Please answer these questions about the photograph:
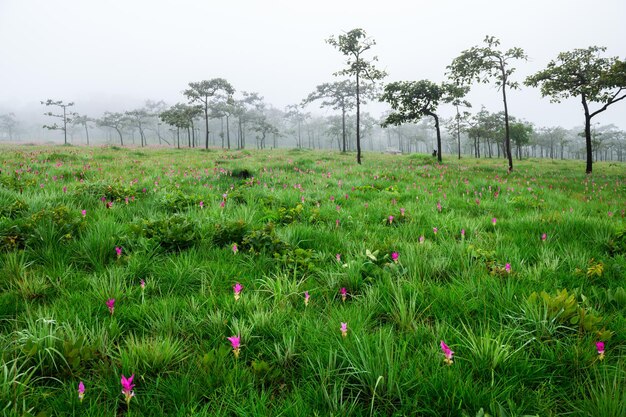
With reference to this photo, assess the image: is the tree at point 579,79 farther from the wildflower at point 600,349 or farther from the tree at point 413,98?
the wildflower at point 600,349

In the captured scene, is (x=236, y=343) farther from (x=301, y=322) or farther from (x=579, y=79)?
(x=579, y=79)

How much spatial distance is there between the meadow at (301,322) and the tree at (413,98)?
25.9 metres

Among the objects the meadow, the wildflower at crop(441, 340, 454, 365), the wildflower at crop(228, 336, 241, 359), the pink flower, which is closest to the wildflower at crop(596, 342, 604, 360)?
the meadow

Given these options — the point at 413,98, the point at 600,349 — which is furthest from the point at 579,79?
the point at 600,349

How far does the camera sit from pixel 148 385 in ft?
5.20

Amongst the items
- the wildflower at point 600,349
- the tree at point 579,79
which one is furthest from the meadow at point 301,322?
the tree at point 579,79

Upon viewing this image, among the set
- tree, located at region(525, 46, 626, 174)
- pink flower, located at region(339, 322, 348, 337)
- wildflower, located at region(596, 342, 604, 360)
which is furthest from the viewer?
tree, located at region(525, 46, 626, 174)

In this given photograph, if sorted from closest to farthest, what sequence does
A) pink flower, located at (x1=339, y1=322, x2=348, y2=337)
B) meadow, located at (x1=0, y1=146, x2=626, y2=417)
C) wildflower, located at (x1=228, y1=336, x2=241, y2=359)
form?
meadow, located at (x1=0, y1=146, x2=626, y2=417) → wildflower, located at (x1=228, y1=336, x2=241, y2=359) → pink flower, located at (x1=339, y1=322, x2=348, y2=337)

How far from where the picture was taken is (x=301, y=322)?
83.4 inches

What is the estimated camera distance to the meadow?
4.94 feet

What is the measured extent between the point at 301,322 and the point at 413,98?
97.8 feet

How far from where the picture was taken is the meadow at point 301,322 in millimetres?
1505

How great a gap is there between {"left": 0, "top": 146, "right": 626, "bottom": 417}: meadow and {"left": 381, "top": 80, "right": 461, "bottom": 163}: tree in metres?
25.9

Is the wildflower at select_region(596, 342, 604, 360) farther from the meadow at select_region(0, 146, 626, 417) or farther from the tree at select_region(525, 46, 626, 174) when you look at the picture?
the tree at select_region(525, 46, 626, 174)
